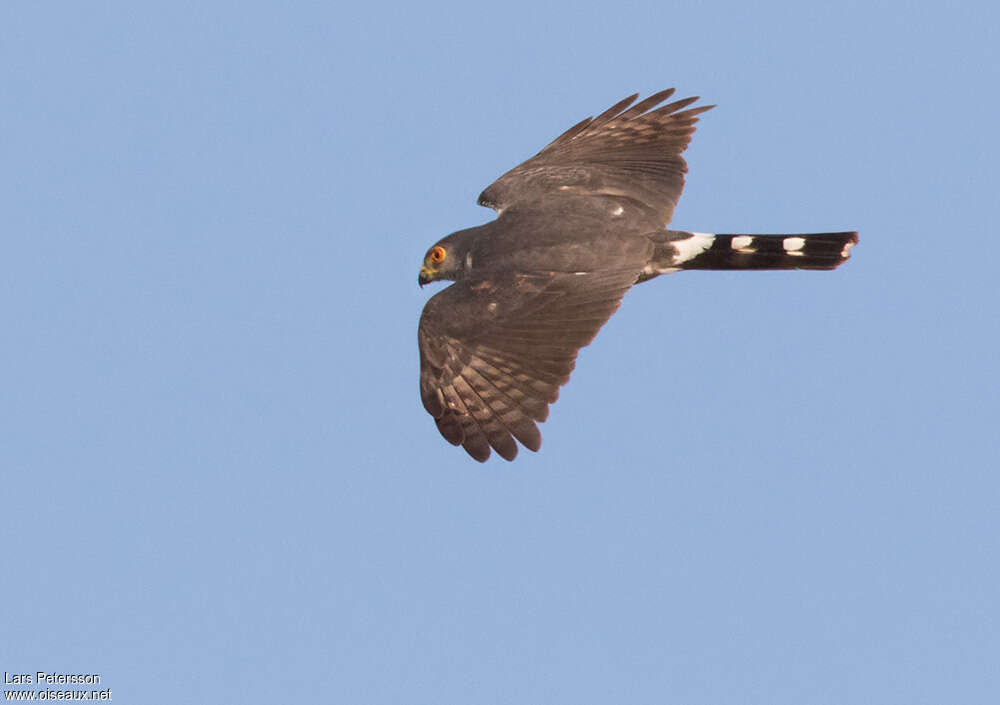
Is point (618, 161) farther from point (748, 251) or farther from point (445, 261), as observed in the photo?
point (445, 261)

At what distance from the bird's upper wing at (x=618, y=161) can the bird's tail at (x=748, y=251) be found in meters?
0.35

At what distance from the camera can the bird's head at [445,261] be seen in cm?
1120

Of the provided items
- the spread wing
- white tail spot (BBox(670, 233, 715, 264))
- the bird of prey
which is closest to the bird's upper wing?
the bird of prey

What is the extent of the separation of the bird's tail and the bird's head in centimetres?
152

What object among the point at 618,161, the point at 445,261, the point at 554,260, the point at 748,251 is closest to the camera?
the point at 554,260

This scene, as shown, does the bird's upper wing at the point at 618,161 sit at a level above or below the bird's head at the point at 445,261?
above

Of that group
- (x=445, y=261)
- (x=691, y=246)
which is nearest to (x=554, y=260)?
(x=691, y=246)

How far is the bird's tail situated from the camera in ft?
35.1

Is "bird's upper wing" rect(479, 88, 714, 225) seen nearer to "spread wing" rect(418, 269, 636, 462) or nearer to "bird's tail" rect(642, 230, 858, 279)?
"bird's tail" rect(642, 230, 858, 279)

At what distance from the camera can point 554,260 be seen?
34.0 feet

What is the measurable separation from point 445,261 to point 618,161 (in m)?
1.71

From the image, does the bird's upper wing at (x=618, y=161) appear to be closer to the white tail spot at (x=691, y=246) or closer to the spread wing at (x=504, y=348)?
the white tail spot at (x=691, y=246)

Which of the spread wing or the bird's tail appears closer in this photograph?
the spread wing

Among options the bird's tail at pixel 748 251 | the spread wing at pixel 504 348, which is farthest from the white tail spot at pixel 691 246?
the spread wing at pixel 504 348
